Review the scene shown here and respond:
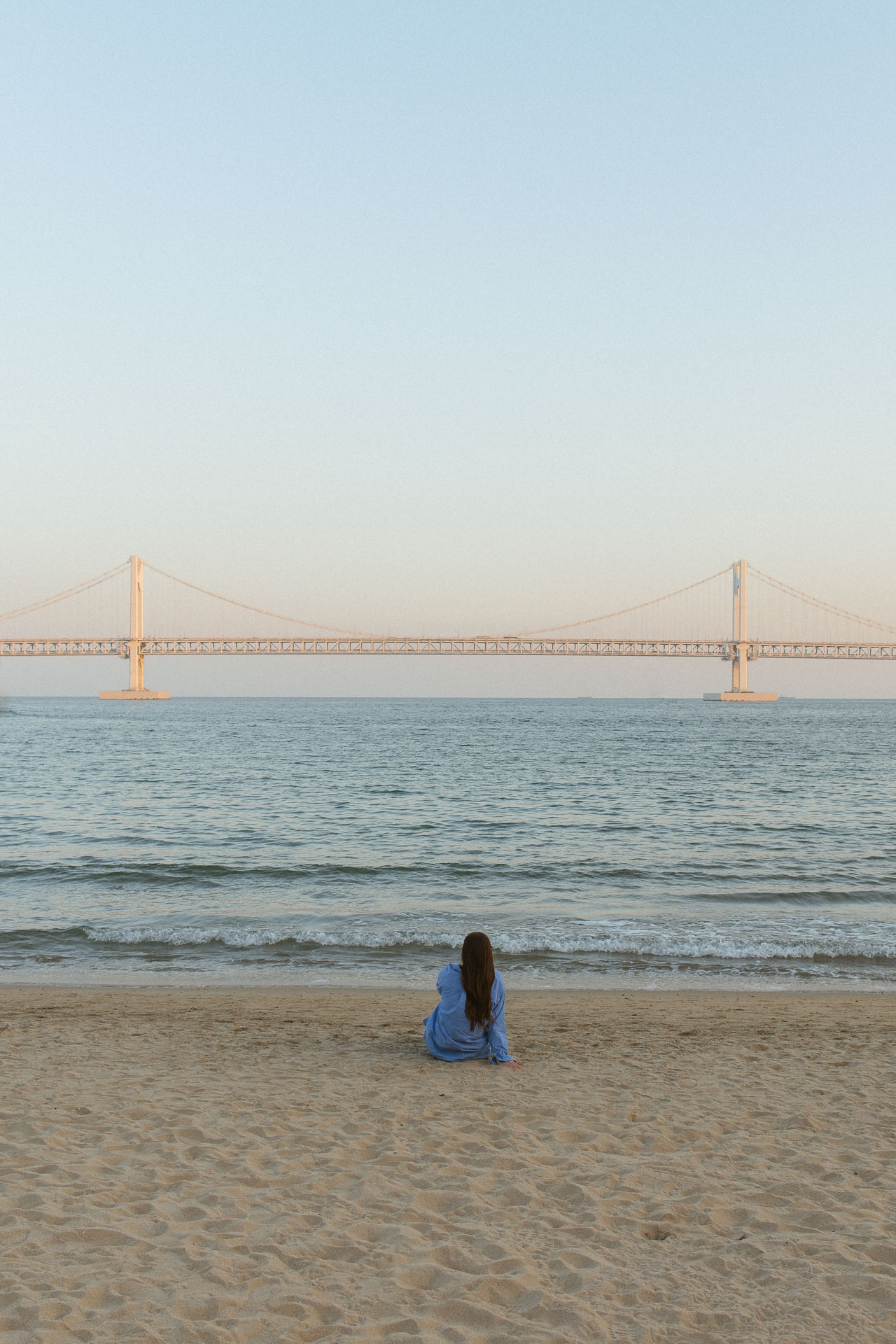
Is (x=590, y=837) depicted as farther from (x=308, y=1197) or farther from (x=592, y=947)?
(x=308, y=1197)

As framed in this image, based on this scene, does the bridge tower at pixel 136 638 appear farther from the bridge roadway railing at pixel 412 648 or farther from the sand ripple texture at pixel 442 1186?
the sand ripple texture at pixel 442 1186

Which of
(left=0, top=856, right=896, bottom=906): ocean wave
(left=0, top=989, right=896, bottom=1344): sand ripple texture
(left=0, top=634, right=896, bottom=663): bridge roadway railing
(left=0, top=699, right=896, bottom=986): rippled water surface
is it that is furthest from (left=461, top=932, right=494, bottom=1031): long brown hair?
(left=0, top=634, right=896, bottom=663): bridge roadway railing

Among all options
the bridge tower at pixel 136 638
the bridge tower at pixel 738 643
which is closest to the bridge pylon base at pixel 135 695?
the bridge tower at pixel 136 638

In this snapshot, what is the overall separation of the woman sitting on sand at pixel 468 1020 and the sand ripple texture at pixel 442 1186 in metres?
0.17

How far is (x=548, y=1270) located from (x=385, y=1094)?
194cm

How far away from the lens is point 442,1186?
3758 millimetres

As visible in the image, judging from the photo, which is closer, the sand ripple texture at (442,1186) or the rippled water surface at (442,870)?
the sand ripple texture at (442,1186)

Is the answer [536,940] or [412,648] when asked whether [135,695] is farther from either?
[536,940]

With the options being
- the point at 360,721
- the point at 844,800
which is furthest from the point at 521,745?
the point at 360,721

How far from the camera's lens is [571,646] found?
279ft

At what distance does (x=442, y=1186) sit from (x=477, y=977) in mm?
1627

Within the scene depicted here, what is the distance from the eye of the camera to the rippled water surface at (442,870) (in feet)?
29.5

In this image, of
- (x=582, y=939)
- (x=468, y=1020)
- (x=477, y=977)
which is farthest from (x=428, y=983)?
(x=477, y=977)

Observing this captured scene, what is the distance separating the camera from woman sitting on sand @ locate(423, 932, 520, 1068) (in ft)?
17.8
